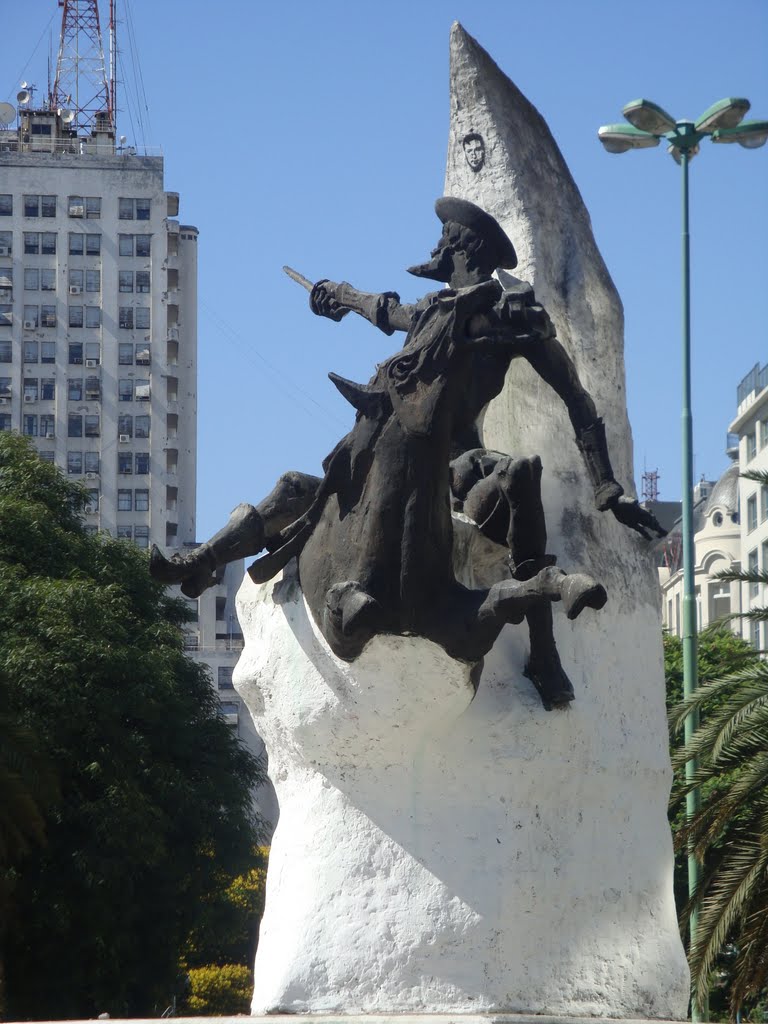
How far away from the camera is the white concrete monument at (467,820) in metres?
9.72

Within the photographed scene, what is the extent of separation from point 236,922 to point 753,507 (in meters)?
38.6

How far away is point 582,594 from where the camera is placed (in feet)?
28.6

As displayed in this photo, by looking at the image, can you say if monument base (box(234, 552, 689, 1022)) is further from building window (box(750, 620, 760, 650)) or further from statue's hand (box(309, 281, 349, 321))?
building window (box(750, 620, 760, 650))

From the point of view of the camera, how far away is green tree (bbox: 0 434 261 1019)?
2308cm

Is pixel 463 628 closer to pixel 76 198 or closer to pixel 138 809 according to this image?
pixel 138 809

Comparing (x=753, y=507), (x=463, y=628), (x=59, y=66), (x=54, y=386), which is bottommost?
(x=463, y=628)

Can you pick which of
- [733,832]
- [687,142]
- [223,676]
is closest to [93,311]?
[223,676]

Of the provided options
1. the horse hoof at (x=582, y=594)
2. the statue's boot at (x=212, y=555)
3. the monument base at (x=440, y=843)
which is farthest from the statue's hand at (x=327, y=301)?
the horse hoof at (x=582, y=594)

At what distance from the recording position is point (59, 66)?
270 ft

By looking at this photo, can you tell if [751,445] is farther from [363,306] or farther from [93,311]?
[363,306]

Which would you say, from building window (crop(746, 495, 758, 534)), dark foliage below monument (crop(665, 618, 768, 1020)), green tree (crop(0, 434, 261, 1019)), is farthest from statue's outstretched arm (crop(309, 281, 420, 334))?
building window (crop(746, 495, 758, 534))

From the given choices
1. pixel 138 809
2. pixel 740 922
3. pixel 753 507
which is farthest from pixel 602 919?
pixel 753 507

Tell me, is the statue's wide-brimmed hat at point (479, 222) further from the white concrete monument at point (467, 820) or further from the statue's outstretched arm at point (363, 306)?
the white concrete monument at point (467, 820)

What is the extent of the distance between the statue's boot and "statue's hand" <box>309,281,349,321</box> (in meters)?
1.30
